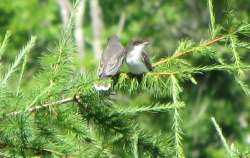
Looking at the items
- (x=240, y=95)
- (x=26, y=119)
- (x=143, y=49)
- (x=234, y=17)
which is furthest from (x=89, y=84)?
(x=240, y=95)

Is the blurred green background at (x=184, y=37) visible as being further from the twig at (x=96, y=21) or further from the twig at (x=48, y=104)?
the twig at (x=48, y=104)

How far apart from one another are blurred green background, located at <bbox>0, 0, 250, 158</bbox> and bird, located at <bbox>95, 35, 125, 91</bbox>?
8666 mm

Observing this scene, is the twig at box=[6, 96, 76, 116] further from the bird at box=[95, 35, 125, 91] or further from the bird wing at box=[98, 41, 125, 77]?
the bird wing at box=[98, 41, 125, 77]

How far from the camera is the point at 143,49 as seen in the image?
402 centimetres

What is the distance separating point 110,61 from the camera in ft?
12.4

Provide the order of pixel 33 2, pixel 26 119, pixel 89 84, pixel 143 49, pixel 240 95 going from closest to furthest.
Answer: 1. pixel 26 119
2. pixel 89 84
3. pixel 143 49
4. pixel 240 95
5. pixel 33 2

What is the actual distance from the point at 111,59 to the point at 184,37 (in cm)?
1143

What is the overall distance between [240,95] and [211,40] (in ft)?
42.8

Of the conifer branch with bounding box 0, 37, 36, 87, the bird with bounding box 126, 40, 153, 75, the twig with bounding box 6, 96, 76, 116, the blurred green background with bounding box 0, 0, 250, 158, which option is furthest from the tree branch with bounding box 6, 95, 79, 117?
the blurred green background with bounding box 0, 0, 250, 158

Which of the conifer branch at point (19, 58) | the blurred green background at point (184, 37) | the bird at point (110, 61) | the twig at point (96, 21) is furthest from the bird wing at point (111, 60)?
the twig at point (96, 21)

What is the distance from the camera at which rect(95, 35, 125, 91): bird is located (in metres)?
3.06

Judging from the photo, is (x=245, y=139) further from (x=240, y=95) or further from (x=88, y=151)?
(x=88, y=151)

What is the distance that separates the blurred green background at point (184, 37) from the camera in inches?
585

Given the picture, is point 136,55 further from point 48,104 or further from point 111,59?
point 48,104
